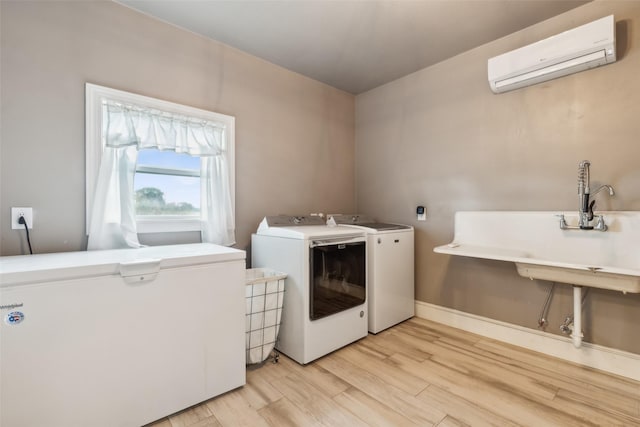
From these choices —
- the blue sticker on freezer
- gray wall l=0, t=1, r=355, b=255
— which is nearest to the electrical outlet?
gray wall l=0, t=1, r=355, b=255

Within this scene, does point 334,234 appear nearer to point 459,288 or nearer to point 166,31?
point 459,288

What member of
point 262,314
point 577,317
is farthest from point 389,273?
point 577,317

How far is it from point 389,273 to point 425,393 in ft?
3.38

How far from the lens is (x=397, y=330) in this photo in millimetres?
2604

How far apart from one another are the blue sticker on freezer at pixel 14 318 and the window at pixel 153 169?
0.72 metres

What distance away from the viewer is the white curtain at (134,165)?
185cm

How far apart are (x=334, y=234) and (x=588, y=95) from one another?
6.64 feet

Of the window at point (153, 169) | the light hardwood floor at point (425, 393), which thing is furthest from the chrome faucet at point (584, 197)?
the window at point (153, 169)

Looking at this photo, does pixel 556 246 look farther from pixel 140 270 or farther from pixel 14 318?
pixel 14 318

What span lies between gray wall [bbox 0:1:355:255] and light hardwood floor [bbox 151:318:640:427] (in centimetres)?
118

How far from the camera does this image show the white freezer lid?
1177 mm

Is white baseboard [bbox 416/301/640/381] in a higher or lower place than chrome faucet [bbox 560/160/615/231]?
lower

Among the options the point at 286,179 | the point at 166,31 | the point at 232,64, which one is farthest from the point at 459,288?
the point at 166,31

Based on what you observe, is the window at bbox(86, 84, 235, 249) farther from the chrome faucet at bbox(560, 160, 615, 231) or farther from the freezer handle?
the chrome faucet at bbox(560, 160, 615, 231)
